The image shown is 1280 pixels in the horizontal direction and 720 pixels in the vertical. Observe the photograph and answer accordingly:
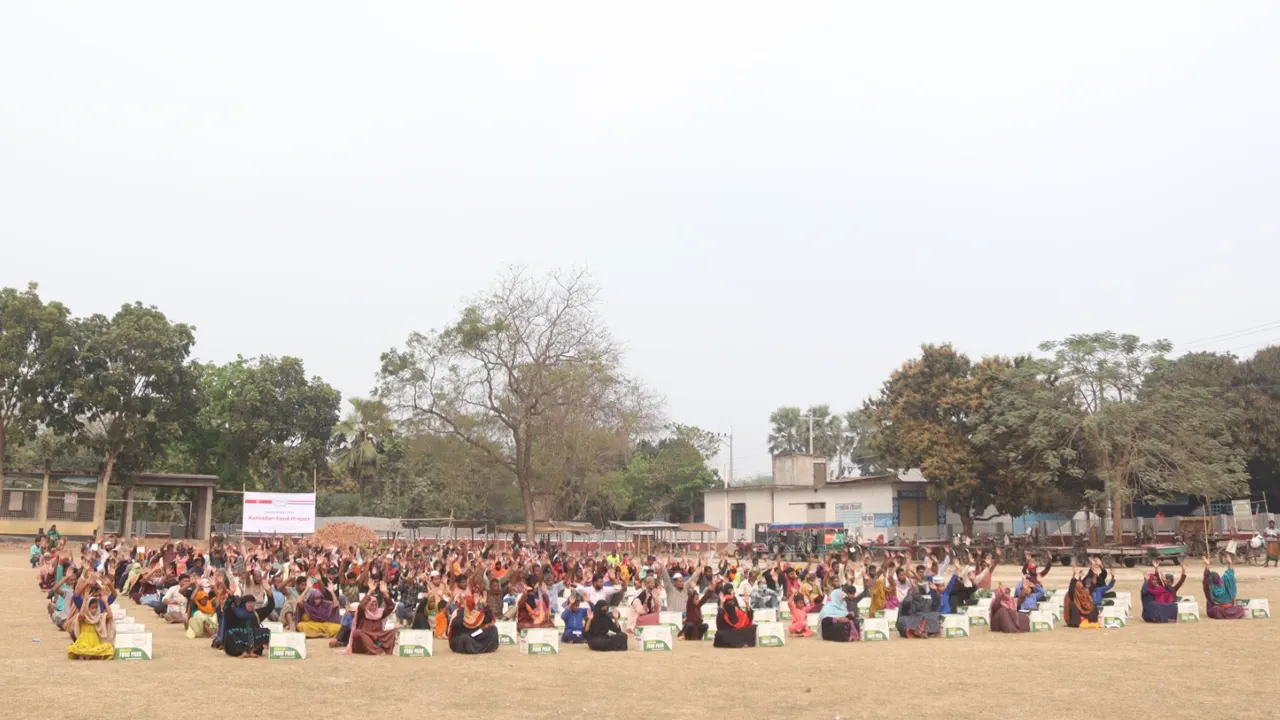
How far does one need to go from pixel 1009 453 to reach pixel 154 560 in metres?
35.8

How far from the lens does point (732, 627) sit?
663 inches

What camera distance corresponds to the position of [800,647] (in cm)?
1686

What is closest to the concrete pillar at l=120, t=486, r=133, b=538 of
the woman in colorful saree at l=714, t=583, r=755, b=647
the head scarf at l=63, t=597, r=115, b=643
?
the head scarf at l=63, t=597, r=115, b=643

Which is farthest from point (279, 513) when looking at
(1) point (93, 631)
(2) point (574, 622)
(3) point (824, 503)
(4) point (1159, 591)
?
(4) point (1159, 591)

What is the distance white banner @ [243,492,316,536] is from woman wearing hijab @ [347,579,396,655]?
1396 inches

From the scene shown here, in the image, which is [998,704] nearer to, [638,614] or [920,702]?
[920,702]

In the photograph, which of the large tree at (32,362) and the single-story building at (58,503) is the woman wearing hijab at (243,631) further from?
the large tree at (32,362)

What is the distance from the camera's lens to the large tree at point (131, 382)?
1999 inches

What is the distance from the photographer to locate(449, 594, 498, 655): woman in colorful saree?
15812 mm

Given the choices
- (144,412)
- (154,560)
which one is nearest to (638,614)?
(154,560)

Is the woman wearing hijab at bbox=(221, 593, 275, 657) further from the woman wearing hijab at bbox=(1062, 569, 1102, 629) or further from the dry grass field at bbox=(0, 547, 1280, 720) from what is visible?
the woman wearing hijab at bbox=(1062, 569, 1102, 629)

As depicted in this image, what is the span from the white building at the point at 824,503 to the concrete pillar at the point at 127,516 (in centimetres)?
2919

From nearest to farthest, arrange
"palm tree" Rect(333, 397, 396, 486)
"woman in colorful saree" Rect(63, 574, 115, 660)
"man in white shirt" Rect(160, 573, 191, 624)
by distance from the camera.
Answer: "woman in colorful saree" Rect(63, 574, 115, 660)
"man in white shirt" Rect(160, 573, 191, 624)
"palm tree" Rect(333, 397, 396, 486)

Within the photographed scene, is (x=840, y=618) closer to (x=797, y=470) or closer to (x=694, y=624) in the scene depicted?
(x=694, y=624)
